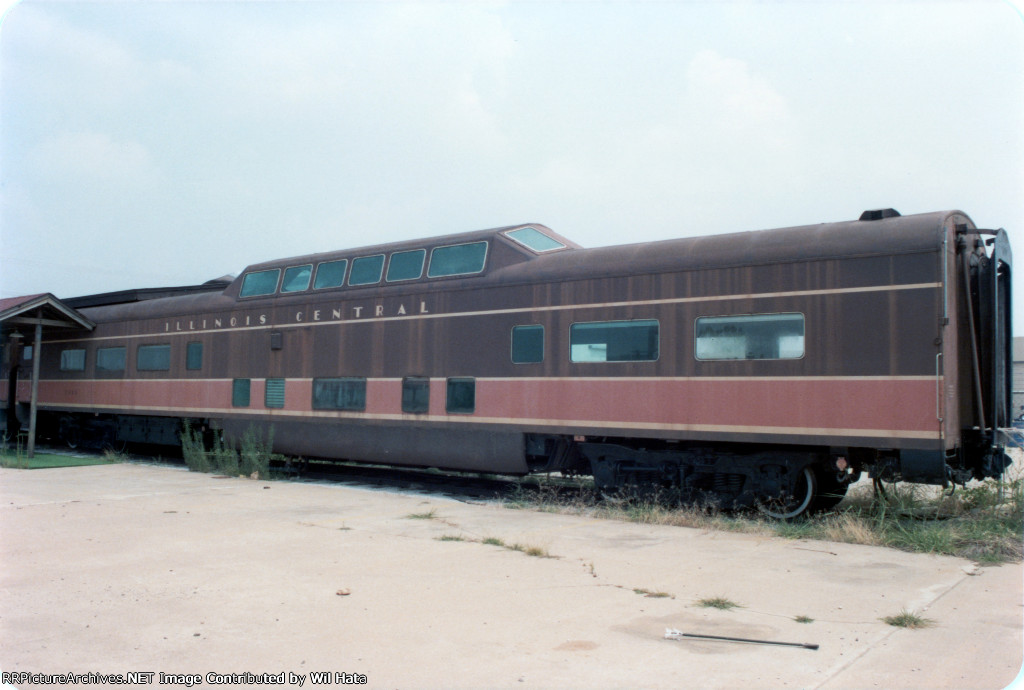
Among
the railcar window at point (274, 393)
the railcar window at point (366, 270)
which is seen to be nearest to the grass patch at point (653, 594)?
the railcar window at point (366, 270)

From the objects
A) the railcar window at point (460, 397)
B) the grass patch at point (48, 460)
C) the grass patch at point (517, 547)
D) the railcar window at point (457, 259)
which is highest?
the railcar window at point (457, 259)

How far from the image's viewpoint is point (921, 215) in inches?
357

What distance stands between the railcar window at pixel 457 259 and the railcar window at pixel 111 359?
30.2 feet

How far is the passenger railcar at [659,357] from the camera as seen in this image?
8969 mm

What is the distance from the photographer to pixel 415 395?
42.6ft

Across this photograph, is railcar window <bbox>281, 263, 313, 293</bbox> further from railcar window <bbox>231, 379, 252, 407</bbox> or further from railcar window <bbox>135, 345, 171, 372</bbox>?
railcar window <bbox>135, 345, 171, 372</bbox>

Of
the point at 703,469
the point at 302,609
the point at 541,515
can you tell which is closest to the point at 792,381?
the point at 703,469

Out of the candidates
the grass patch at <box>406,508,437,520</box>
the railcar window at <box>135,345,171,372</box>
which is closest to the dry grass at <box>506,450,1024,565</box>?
the grass patch at <box>406,508,437,520</box>

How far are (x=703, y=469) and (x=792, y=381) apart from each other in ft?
5.45

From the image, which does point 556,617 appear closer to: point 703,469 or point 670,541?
point 670,541

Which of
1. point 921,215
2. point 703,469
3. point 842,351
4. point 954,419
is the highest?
point 921,215


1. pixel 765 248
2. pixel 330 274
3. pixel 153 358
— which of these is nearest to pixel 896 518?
pixel 765 248

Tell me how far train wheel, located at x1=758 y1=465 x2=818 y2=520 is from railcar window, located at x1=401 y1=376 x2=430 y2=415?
5.25m

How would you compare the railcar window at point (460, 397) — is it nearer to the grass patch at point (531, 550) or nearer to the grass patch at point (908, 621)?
the grass patch at point (531, 550)
